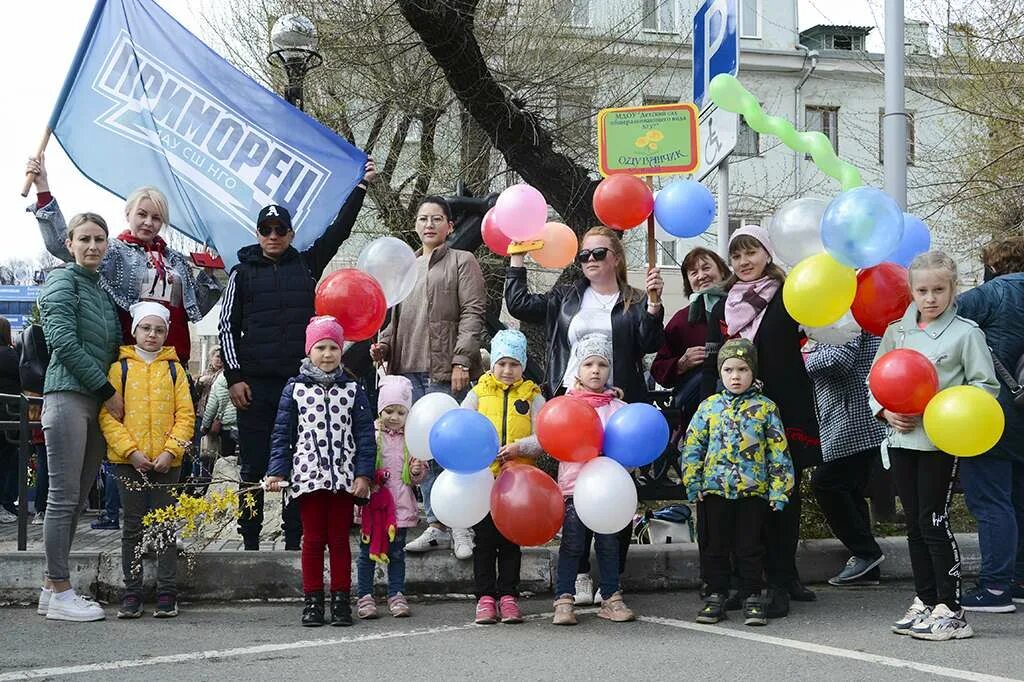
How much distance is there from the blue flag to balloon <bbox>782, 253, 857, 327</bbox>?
333 cm

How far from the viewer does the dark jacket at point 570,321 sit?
6285 millimetres

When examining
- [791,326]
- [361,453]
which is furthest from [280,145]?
[791,326]

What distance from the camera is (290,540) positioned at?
6750 mm

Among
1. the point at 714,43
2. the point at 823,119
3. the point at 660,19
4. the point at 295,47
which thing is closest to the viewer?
the point at 714,43

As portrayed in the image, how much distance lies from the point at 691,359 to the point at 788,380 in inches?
38.5

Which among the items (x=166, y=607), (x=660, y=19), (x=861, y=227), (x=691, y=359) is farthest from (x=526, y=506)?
(x=660, y=19)

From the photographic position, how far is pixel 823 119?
31469 millimetres

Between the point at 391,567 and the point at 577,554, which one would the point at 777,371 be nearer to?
the point at 577,554

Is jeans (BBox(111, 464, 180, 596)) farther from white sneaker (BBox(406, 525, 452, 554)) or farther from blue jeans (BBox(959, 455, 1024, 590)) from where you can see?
blue jeans (BBox(959, 455, 1024, 590))

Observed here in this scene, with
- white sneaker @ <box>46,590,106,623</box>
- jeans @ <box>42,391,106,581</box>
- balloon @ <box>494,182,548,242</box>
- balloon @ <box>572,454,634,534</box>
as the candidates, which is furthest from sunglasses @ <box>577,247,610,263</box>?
white sneaker @ <box>46,590,106,623</box>

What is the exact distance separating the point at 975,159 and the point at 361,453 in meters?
12.1

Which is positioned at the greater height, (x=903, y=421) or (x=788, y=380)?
(x=788, y=380)

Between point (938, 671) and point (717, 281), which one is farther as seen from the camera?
point (717, 281)

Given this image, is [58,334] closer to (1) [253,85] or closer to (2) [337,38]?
(1) [253,85]
